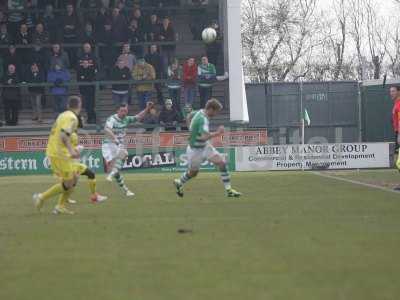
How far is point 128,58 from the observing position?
33031 mm

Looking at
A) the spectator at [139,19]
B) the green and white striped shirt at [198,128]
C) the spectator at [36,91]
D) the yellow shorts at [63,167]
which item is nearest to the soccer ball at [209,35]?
the spectator at [139,19]

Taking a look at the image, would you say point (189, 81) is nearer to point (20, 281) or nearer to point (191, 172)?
point (191, 172)

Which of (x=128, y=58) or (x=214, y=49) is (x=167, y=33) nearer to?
(x=128, y=58)

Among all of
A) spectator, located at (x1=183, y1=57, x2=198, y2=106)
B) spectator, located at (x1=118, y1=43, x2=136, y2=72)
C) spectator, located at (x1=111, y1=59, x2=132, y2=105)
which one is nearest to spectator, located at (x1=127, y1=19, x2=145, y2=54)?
spectator, located at (x1=118, y1=43, x2=136, y2=72)

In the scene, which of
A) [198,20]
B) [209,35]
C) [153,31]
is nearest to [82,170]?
[209,35]

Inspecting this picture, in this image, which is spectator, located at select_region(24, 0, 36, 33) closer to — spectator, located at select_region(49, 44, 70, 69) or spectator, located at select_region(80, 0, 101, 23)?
spectator, located at select_region(49, 44, 70, 69)

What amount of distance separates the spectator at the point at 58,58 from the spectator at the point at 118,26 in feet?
6.95

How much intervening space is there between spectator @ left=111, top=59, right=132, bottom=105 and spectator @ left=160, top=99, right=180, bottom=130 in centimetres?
176

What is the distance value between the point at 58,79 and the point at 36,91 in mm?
1417

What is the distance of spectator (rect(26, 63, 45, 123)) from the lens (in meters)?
32.2

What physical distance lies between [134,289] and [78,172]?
805 centimetres

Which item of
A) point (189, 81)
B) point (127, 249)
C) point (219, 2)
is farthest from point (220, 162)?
point (219, 2)

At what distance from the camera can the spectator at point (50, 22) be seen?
3312cm

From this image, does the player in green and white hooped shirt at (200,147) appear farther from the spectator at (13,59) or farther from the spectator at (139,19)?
the spectator at (13,59)
